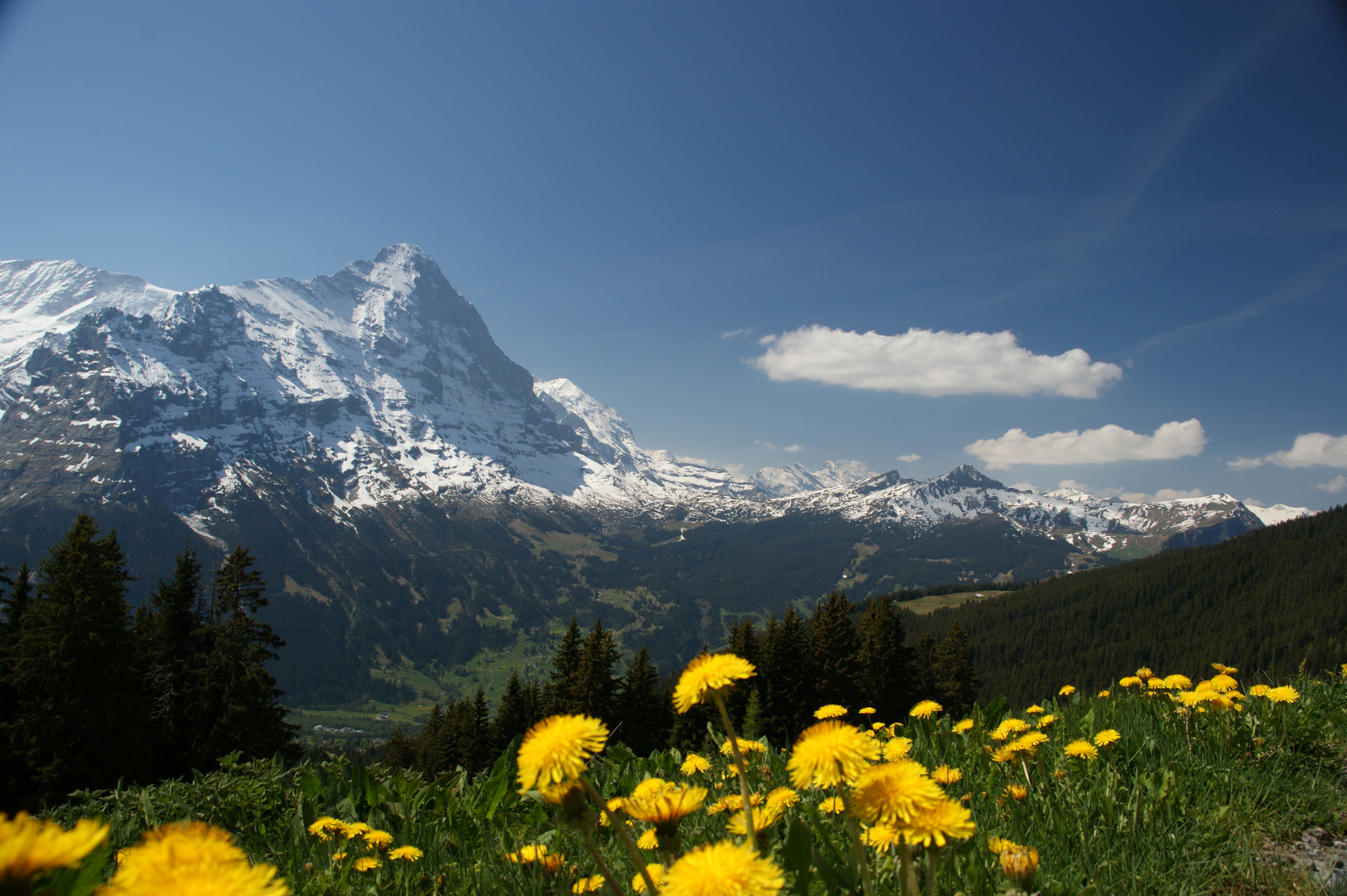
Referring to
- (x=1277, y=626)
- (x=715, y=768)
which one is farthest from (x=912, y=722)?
(x=1277, y=626)

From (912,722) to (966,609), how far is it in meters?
192

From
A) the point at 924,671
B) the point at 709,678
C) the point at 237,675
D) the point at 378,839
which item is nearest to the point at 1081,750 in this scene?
the point at 709,678

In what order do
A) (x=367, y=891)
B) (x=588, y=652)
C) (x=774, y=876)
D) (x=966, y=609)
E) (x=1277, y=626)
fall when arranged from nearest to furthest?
(x=774, y=876) → (x=367, y=891) → (x=588, y=652) → (x=1277, y=626) → (x=966, y=609)

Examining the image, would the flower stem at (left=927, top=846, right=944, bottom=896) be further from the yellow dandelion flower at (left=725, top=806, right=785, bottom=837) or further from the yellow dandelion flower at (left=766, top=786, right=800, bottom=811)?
the yellow dandelion flower at (left=766, top=786, right=800, bottom=811)

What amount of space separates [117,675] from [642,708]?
24952 millimetres

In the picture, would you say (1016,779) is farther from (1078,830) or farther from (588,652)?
(588,652)

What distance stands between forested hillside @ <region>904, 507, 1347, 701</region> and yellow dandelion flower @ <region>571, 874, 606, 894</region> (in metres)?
148

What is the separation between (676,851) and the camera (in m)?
2.26

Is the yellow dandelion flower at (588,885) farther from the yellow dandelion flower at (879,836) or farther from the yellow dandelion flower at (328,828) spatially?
the yellow dandelion flower at (328,828)

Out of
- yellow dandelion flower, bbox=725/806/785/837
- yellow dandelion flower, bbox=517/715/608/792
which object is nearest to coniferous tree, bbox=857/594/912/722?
yellow dandelion flower, bbox=725/806/785/837

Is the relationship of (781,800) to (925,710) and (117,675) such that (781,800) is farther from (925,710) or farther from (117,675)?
(117,675)

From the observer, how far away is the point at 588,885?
292 cm

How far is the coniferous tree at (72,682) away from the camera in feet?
65.3

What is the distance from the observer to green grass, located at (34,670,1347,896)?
2.92 m
